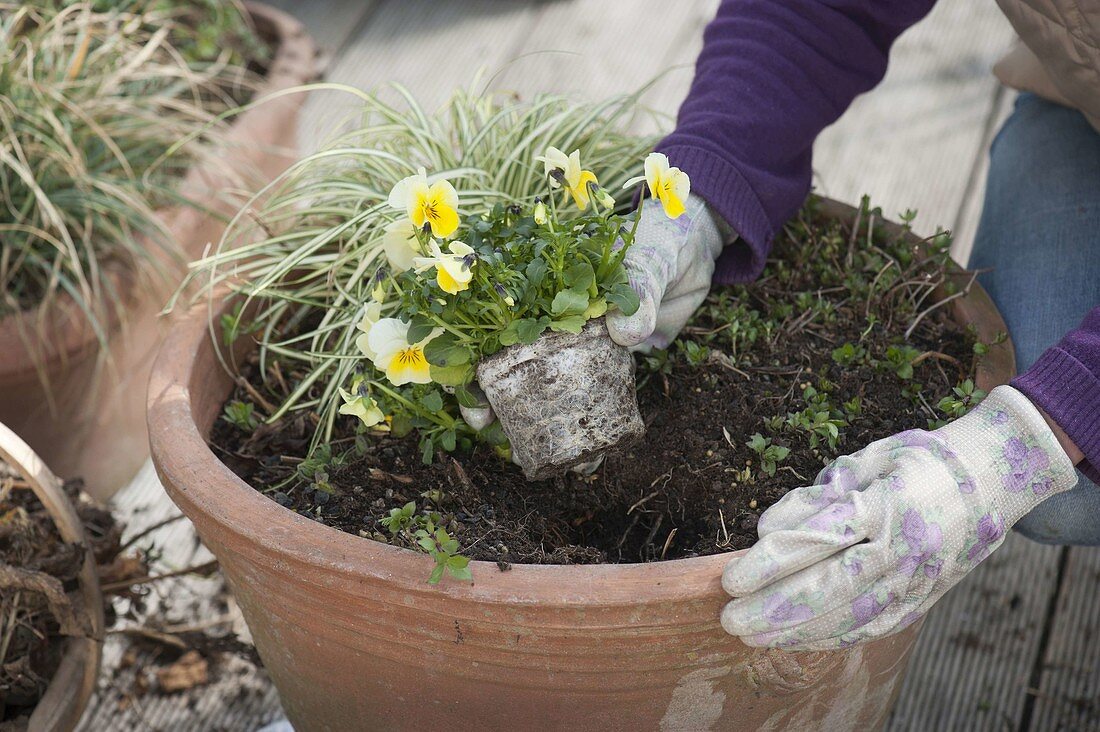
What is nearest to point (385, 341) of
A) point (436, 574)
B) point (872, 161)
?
point (436, 574)

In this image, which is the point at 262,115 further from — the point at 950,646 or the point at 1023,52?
the point at 950,646

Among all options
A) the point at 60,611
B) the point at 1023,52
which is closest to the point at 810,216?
the point at 1023,52

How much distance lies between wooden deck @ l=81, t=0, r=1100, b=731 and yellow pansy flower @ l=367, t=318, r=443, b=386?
68 cm

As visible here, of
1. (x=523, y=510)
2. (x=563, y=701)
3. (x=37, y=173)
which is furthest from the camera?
(x=37, y=173)

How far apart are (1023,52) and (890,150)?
931 mm

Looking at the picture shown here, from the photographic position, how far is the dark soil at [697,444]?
3.49ft

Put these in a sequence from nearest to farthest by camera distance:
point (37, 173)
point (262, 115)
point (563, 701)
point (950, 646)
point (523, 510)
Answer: point (563, 701) → point (523, 510) → point (950, 646) → point (37, 173) → point (262, 115)

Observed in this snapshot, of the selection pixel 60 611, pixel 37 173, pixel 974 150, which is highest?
pixel 37 173

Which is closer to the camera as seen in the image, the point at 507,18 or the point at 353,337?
the point at 353,337

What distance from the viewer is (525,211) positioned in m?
1.21

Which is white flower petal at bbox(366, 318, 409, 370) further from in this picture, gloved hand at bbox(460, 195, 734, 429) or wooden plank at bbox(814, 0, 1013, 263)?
wooden plank at bbox(814, 0, 1013, 263)

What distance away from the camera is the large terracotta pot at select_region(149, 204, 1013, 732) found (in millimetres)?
892

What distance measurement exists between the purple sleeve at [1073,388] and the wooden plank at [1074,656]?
0.67 m

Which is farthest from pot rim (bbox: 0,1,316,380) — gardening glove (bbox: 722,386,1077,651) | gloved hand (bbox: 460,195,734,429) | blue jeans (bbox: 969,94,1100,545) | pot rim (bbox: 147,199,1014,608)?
blue jeans (bbox: 969,94,1100,545)
